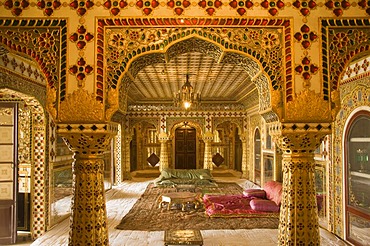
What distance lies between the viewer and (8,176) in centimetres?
579

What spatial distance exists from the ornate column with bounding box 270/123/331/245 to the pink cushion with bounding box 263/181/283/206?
384 cm

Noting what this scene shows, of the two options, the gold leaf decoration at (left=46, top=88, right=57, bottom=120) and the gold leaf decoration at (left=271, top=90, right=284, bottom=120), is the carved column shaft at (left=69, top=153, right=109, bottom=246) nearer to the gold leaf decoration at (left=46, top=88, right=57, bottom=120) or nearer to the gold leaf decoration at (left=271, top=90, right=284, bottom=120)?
the gold leaf decoration at (left=46, top=88, right=57, bottom=120)

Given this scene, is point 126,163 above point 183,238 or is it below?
above

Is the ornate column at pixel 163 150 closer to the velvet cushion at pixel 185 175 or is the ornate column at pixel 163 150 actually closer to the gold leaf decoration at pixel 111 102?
the velvet cushion at pixel 185 175

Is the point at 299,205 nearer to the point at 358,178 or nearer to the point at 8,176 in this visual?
the point at 358,178

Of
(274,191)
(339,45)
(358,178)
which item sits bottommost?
(274,191)

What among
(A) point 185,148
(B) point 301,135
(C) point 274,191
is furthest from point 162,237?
(A) point 185,148

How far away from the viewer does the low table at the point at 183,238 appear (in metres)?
4.42

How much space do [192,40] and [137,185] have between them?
8821 millimetres

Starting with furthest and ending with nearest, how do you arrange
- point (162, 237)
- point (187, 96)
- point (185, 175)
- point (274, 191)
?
point (185, 175) < point (187, 96) < point (274, 191) < point (162, 237)

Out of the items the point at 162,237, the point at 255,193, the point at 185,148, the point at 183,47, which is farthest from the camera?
the point at 185,148

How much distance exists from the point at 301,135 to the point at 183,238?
227cm

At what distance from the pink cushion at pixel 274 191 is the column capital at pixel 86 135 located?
475 centimetres

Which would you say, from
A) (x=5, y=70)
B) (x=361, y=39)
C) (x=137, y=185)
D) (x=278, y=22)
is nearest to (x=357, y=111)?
(x=361, y=39)
